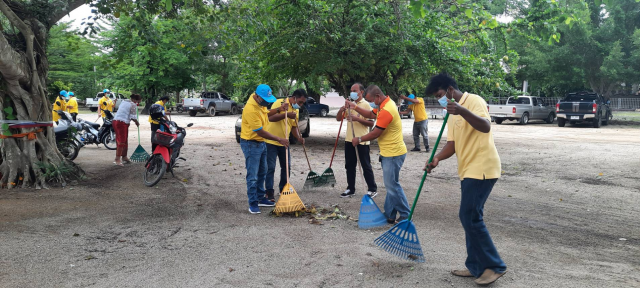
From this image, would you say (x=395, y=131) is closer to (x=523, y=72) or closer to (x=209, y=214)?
(x=209, y=214)

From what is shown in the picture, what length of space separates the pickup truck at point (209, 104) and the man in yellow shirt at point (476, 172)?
31857 millimetres

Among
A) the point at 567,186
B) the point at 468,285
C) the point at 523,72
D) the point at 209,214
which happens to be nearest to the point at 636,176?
the point at 567,186

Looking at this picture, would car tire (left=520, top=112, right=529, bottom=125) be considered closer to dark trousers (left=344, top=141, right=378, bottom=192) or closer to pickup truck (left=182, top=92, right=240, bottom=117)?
pickup truck (left=182, top=92, right=240, bottom=117)

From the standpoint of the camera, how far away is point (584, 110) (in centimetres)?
2583

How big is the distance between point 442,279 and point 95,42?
3995 cm

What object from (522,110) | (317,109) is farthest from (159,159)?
(317,109)

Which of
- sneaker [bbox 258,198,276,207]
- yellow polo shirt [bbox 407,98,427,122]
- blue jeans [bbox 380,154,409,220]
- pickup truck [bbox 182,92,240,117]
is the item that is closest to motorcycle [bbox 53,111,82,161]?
sneaker [bbox 258,198,276,207]

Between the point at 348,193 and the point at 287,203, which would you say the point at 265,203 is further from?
the point at 348,193

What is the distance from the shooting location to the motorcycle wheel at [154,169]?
8.80 m

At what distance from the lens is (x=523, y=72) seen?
34.8 m

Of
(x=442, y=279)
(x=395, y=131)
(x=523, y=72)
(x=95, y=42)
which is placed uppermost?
(x=95, y=42)

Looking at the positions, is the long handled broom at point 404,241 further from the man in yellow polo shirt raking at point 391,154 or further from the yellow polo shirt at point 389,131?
the yellow polo shirt at point 389,131

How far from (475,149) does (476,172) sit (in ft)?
0.64

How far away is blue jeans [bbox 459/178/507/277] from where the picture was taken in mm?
4133
